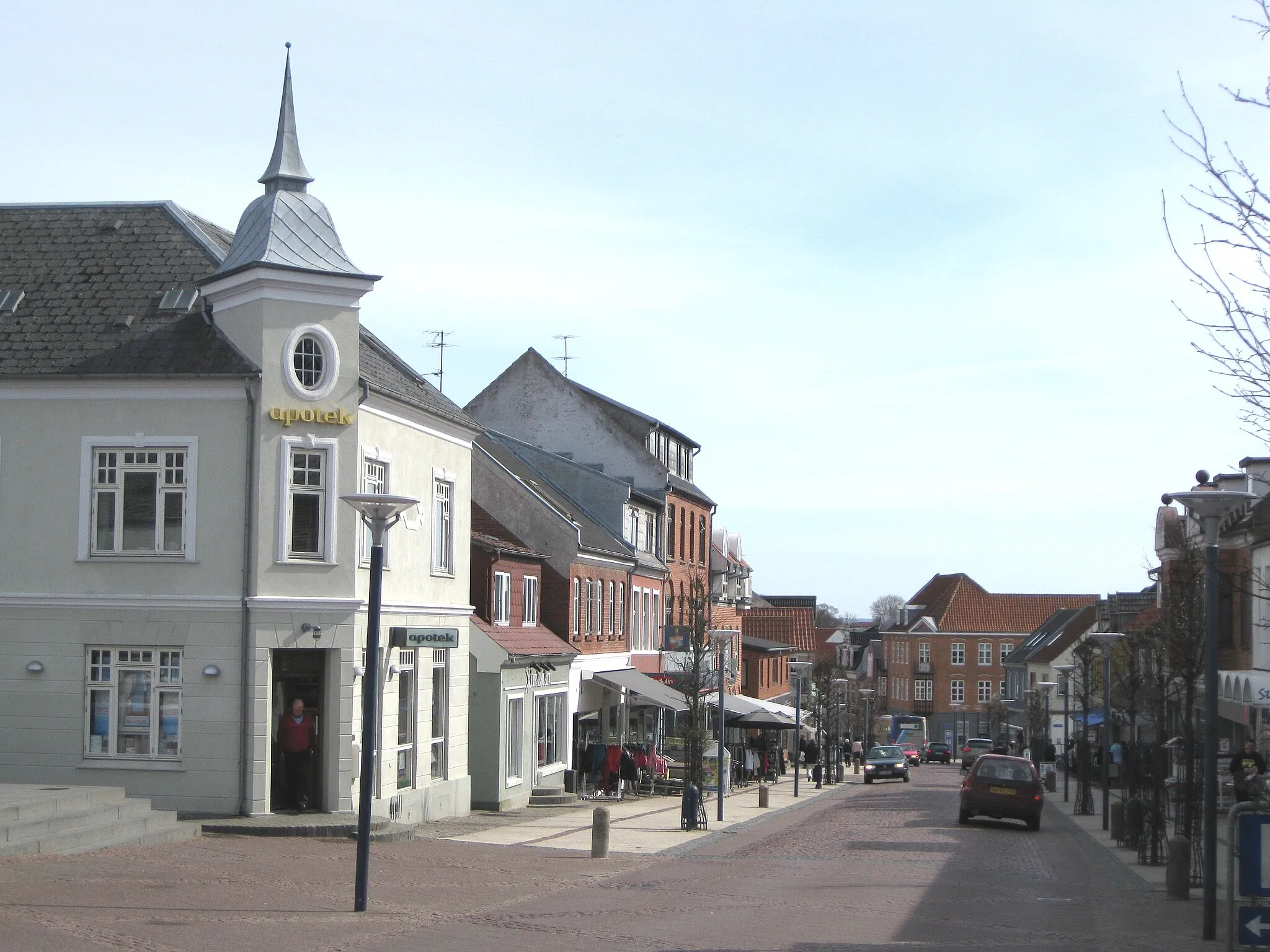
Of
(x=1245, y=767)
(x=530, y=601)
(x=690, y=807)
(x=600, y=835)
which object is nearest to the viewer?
(x=600, y=835)

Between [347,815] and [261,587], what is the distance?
363 cm

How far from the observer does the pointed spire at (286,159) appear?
2469 centimetres

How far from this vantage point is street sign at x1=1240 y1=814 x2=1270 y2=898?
1184 centimetres

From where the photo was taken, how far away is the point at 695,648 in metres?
33.4

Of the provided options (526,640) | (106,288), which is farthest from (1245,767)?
(106,288)

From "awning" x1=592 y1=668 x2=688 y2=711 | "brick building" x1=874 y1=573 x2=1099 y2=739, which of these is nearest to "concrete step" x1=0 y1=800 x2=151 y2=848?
"awning" x1=592 y1=668 x2=688 y2=711

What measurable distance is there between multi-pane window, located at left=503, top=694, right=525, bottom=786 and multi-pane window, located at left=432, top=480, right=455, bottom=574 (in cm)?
438

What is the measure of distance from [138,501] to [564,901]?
1022cm

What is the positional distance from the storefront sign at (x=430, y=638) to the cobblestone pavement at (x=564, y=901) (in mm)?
3080

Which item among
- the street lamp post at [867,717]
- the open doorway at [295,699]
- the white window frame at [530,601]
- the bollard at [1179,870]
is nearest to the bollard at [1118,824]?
the bollard at [1179,870]

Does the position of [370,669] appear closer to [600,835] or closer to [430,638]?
[600,835]

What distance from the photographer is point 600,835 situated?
21750mm

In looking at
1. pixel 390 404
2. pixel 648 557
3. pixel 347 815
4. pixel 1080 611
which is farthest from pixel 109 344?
pixel 1080 611

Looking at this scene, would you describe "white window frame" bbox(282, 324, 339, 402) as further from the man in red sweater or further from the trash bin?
the trash bin
